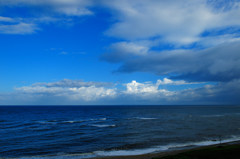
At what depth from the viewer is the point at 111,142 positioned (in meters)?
30.9

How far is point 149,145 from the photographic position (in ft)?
94.2

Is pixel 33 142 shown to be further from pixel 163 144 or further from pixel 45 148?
pixel 163 144

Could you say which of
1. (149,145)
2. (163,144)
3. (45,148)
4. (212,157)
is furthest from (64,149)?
(212,157)

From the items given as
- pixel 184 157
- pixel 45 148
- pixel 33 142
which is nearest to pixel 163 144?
pixel 184 157

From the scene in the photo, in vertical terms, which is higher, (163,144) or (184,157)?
(184,157)

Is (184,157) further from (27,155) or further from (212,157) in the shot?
(27,155)

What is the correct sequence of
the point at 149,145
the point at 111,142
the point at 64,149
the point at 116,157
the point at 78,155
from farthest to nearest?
the point at 111,142 < the point at 149,145 < the point at 64,149 < the point at 78,155 < the point at 116,157

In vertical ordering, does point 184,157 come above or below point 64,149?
above

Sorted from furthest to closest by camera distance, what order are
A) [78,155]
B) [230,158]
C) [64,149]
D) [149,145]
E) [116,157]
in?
[149,145], [64,149], [78,155], [116,157], [230,158]

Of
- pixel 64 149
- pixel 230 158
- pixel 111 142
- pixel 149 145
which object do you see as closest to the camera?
pixel 230 158

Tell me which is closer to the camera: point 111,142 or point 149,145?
point 149,145

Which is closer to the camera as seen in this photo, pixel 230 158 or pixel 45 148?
pixel 230 158

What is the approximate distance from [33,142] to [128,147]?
16346mm

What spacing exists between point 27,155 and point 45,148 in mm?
3202
